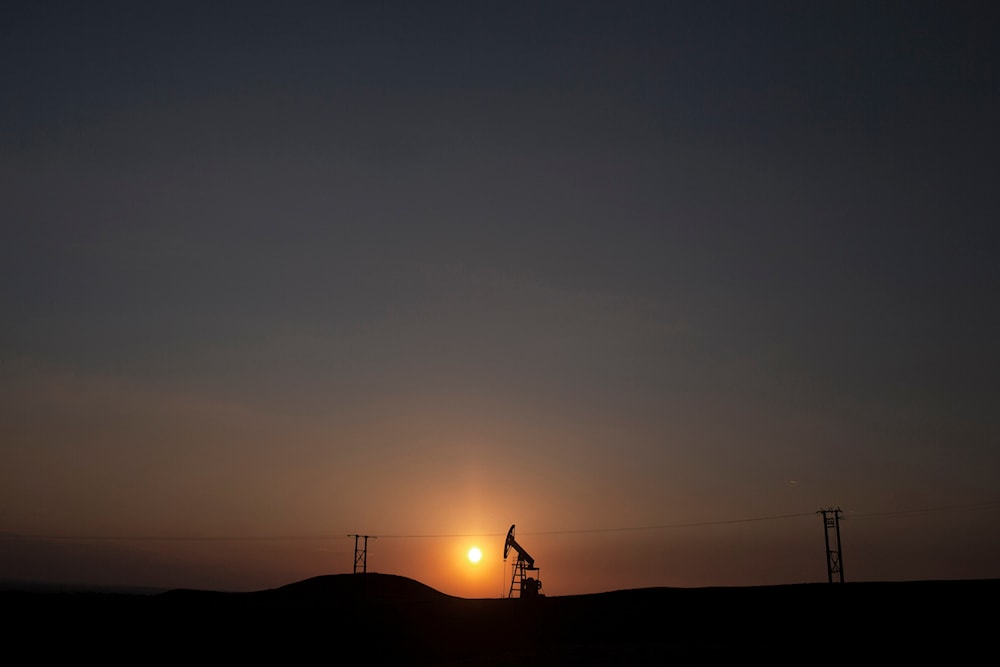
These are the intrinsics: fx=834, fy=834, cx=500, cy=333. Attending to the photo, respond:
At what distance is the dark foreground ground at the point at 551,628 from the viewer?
35.6 meters

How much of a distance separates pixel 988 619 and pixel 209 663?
39.2m

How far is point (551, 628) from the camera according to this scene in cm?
4909

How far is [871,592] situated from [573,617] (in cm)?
1683

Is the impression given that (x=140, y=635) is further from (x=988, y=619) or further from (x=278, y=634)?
(x=988, y=619)

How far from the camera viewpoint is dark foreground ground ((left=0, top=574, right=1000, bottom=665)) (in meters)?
35.6

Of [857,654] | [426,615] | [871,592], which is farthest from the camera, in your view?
[426,615]

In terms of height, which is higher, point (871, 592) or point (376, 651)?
point (871, 592)

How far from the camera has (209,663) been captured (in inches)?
1828

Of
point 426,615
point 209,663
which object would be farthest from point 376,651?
point 209,663

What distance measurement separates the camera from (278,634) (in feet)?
166

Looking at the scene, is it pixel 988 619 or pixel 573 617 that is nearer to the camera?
pixel 988 619

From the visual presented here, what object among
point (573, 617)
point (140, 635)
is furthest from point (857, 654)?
point (140, 635)

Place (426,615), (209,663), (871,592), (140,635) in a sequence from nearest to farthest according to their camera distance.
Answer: (871,592) → (209,663) → (140,635) → (426,615)

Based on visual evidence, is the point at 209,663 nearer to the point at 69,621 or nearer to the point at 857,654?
the point at 69,621
